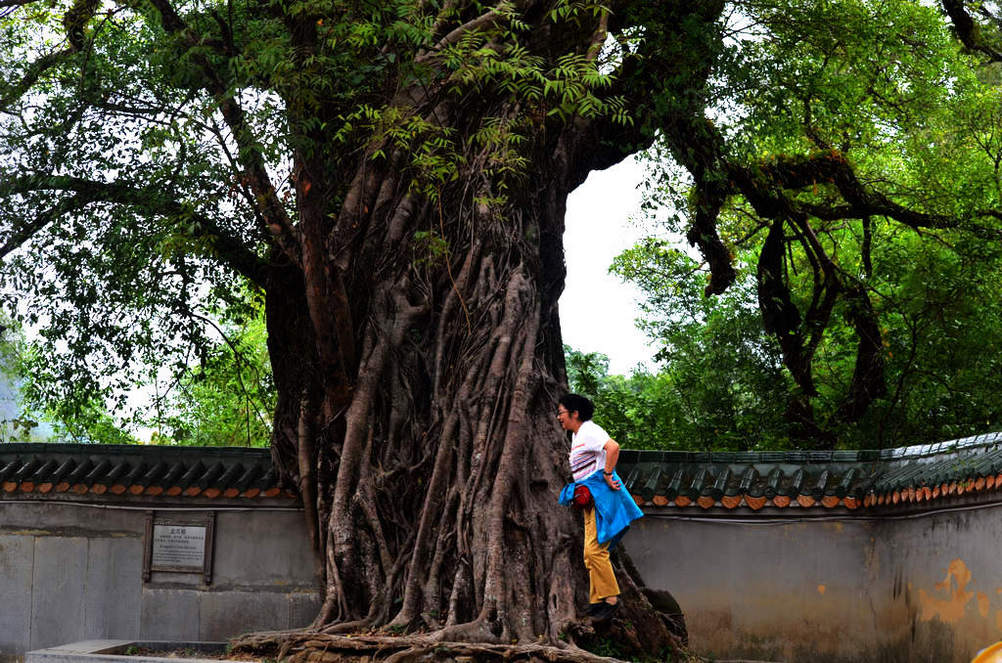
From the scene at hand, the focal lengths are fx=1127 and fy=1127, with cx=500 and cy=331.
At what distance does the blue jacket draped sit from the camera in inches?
268

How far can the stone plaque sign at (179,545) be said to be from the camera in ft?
31.9

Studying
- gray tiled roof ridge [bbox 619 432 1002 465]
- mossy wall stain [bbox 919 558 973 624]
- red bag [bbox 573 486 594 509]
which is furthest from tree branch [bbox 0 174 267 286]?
mossy wall stain [bbox 919 558 973 624]

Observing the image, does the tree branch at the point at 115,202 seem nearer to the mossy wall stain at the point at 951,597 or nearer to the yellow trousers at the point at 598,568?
the yellow trousers at the point at 598,568

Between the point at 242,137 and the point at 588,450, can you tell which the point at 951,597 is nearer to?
the point at 588,450

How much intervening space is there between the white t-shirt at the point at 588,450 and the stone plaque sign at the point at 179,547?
420 centimetres

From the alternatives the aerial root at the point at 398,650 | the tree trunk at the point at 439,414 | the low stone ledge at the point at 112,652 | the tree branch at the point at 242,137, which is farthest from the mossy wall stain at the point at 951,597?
the tree branch at the point at 242,137

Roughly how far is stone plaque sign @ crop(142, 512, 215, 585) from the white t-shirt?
4106 mm

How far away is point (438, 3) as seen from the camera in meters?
8.56

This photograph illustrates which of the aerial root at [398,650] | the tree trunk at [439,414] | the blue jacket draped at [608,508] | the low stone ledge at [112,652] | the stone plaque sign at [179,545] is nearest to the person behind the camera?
the aerial root at [398,650]

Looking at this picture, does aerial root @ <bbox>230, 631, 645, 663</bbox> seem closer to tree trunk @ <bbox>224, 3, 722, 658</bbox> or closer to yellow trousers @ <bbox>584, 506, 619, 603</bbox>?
tree trunk @ <bbox>224, 3, 722, 658</bbox>

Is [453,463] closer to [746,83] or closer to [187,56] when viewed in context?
[187,56]

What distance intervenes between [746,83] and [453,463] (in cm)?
463

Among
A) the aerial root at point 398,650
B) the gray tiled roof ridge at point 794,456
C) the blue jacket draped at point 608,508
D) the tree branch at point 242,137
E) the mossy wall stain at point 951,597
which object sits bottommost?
the aerial root at point 398,650

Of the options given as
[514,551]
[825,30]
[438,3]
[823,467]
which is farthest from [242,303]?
[825,30]
